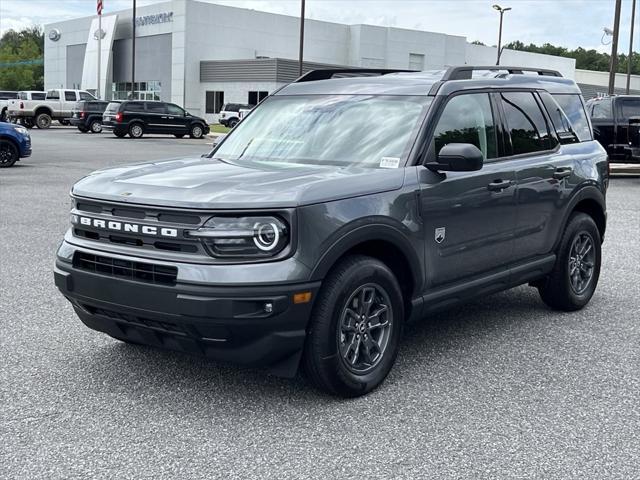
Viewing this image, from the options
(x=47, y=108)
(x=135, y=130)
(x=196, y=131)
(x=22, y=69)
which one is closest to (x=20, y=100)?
(x=47, y=108)

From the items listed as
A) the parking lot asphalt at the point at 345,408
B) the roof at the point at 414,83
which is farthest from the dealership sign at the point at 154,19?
the roof at the point at 414,83

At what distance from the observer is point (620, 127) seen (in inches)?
783

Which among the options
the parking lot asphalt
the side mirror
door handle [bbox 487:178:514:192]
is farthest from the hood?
the parking lot asphalt

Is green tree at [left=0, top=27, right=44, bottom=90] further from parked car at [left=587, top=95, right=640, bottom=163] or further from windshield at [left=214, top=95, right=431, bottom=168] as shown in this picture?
windshield at [left=214, top=95, right=431, bottom=168]

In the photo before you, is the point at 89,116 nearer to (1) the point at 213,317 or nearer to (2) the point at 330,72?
(2) the point at 330,72

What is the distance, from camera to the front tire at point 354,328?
4.48 metres

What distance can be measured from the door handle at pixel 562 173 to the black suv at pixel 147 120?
111 feet

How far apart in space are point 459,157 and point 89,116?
40073 millimetres

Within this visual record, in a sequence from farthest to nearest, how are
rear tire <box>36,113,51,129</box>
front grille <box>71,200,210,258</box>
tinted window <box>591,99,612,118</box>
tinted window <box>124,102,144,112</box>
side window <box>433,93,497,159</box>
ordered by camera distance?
rear tire <box>36,113,51,129</box> < tinted window <box>124,102,144,112</box> < tinted window <box>591,99,612,118</box> < side window <box>433,93,497,159</box> < front grille <box>71,200,210,258</box>

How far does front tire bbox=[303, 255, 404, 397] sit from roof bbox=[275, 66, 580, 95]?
4.56 feet

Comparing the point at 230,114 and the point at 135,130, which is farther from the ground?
the point at 230,114

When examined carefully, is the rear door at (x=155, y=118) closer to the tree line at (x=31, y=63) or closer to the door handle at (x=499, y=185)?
the door handle at (x=499, y=185)

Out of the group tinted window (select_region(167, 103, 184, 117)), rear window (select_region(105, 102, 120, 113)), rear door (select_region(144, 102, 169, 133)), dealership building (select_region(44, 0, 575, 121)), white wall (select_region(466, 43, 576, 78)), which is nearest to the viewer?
rear window (select_region(105, 102, 120, 113))

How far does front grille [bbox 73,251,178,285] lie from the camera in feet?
14.3
